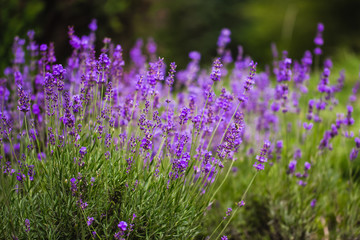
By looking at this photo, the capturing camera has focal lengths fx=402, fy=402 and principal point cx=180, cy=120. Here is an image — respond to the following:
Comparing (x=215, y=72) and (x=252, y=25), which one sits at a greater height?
(x=252, y=25)

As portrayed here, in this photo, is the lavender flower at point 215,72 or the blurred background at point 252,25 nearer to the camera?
the lavender flower at point 215,72

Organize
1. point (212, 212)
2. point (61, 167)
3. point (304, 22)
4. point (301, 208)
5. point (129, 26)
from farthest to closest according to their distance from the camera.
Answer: point (304, 22)
point (129, 26)
point (212, 212)
point (301, 208)
point (61, 167)

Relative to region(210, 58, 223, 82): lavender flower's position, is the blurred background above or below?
above

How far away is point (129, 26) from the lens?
624cm

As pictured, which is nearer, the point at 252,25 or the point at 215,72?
the point at 215,72

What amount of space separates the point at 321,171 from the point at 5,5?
12.0 ft

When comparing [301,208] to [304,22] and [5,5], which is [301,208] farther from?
[304,22]

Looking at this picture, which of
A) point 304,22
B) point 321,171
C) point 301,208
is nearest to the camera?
point 301,208

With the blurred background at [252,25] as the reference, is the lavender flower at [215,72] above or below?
below

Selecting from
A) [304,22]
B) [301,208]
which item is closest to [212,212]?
[301,208]

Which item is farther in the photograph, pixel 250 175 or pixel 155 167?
pixel 250 175

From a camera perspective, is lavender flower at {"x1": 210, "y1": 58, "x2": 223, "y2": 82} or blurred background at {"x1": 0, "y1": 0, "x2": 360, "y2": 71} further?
blurred background at {"x1": 0, "y1": 0, "x2": 360, "y2": 71}

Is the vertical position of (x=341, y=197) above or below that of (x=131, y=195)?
above

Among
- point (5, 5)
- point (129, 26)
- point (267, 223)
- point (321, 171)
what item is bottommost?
point (267, 223)
